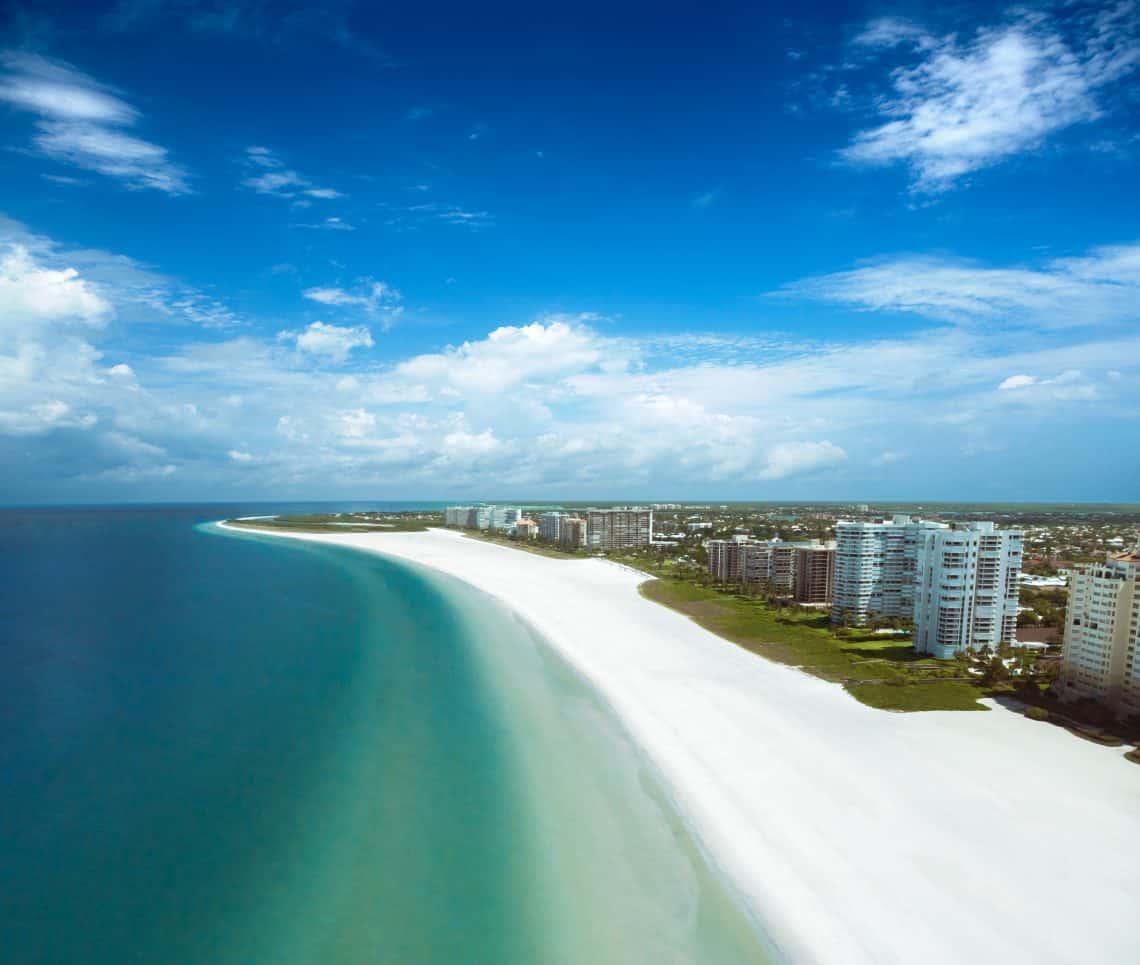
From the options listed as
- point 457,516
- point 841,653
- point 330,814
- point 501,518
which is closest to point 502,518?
point 501,518

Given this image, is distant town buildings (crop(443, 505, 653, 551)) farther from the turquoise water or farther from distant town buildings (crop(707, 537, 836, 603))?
the turquoise water

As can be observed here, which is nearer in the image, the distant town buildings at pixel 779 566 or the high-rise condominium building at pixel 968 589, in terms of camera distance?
the high-rise condominium building at pixel 968 589

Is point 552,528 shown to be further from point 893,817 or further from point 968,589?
point 893,817

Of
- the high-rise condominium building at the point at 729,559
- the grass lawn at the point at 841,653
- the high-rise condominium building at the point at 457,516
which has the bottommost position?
the high-rise condominium building at the point at 457,516

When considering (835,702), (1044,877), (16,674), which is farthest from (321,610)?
(1044,877)

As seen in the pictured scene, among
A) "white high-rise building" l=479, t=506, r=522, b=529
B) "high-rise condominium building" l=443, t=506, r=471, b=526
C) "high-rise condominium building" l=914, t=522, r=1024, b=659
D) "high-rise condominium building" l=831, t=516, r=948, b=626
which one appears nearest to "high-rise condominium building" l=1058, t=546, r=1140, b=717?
"high-rise condominium building" l=914, t=522, r=1024, b=659

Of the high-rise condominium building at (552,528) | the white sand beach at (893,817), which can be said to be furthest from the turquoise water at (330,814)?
the high-rise condominium building at (552,528)

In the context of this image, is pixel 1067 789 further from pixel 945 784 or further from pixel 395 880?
pixel 395 880

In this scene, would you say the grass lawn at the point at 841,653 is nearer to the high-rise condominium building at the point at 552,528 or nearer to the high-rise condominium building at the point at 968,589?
the high-rise condominium building at the point at 968,589
